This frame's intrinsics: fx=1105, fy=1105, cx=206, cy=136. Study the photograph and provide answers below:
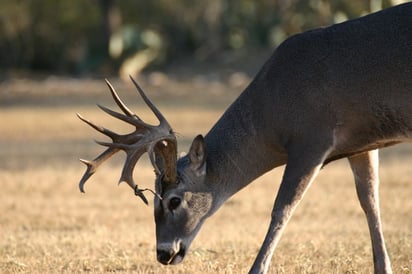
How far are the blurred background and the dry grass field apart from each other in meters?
17.0

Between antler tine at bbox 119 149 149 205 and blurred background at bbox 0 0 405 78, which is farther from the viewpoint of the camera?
blurred background at bbox 0 0 405 78

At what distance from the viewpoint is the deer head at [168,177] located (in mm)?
9586

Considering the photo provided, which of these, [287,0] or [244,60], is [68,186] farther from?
[287,0]

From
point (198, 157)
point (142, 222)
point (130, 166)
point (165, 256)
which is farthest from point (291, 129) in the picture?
point (142, 222)

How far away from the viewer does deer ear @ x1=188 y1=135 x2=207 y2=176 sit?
32.1ft

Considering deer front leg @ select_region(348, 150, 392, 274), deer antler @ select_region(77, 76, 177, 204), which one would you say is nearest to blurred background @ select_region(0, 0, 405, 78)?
deer front leg @ select_region(348, 150, 392, 274)

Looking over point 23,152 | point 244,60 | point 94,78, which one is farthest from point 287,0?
point 23,152

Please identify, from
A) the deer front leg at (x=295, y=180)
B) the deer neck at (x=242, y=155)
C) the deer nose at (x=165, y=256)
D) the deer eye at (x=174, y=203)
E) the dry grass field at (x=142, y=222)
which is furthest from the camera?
the dry grass field at (x=142, y=222)

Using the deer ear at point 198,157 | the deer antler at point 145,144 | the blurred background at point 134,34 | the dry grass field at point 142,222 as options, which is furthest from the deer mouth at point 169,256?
the blurred background at point 134,34

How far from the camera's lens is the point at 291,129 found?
380 inches

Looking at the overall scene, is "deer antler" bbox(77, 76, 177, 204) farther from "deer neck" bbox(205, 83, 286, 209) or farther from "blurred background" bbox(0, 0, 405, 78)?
"blurred background" bbox(0, 0, 405, 78)

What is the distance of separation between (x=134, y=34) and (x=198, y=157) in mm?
34305

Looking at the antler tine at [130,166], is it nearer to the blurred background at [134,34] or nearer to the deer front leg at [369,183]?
the deer front leg at [369,183]

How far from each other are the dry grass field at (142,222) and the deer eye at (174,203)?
3.16 ft
